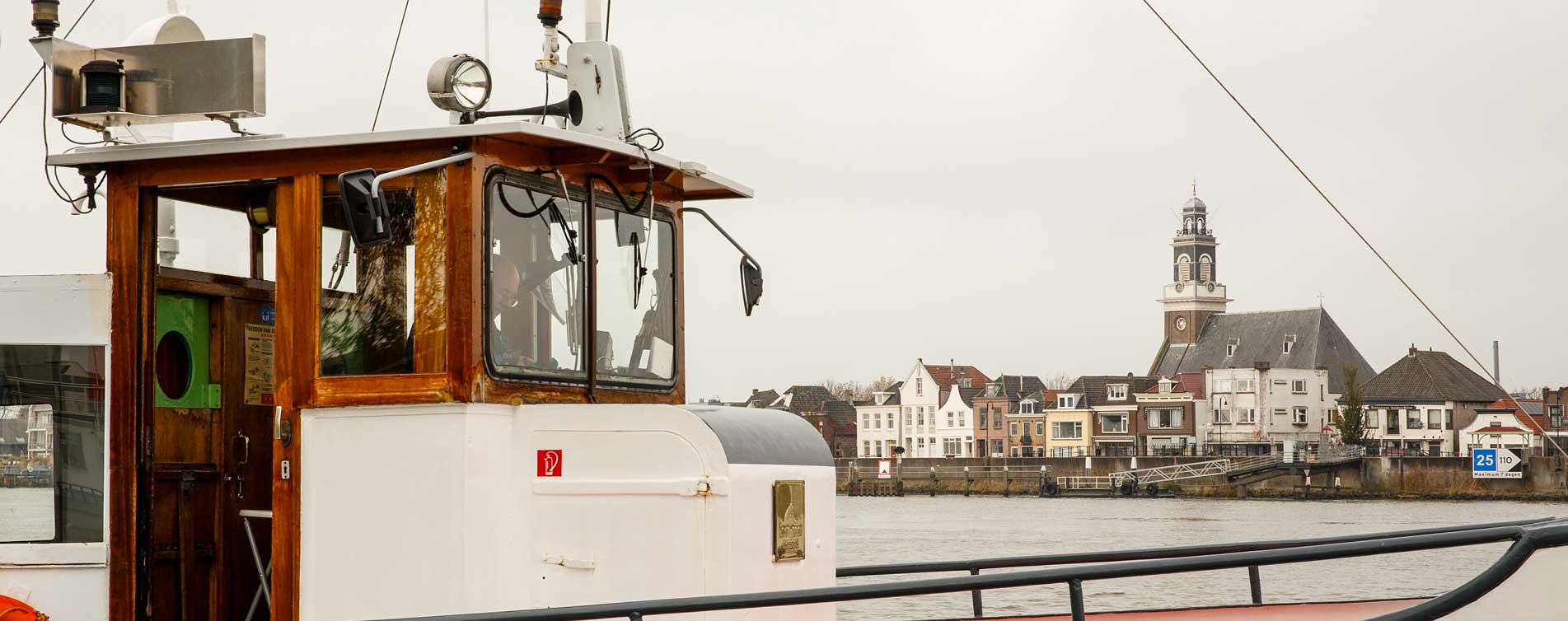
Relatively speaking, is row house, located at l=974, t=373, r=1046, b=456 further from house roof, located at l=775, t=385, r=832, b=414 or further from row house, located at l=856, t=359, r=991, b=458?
house roof, located at l=775, t=385, r=832, b=414

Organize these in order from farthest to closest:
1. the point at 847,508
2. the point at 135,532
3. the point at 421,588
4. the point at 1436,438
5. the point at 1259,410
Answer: the point at 1259,410 < the point at 1436,438 < the point at 847,508 < the point at 135,532 < the point at 421,588

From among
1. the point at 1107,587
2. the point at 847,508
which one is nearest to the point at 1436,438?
the point at 847,508

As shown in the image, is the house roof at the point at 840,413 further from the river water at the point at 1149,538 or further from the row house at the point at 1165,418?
the river water at the point at 1149,538

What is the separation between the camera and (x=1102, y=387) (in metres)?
118

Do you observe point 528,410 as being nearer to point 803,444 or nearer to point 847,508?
point 803,444

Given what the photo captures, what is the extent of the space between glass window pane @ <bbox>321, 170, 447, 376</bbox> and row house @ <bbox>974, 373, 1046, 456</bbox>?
388 feet

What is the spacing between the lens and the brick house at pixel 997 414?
123000mm

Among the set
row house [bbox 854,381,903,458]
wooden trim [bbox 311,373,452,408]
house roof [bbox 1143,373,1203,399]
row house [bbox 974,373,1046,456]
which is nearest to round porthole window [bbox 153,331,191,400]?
wooden trim [bbox 311,373,452,408]

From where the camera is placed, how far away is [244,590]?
6387 mm

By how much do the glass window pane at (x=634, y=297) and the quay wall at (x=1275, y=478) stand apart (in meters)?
79.3

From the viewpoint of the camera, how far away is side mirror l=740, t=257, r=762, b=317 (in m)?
6.64

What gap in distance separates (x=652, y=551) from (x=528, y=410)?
2.10 ft

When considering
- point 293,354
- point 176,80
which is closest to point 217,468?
point 293,354

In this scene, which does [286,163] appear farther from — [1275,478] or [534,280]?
[1275,478]
